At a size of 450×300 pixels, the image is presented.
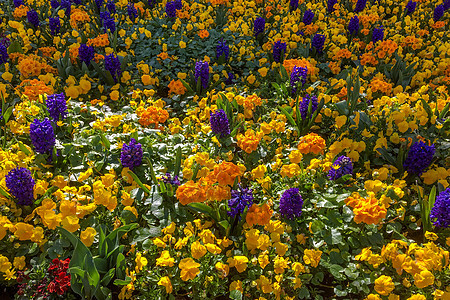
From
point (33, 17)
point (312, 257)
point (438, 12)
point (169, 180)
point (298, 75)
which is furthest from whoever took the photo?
point (438, 12)

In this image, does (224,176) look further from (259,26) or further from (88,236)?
(259,26)

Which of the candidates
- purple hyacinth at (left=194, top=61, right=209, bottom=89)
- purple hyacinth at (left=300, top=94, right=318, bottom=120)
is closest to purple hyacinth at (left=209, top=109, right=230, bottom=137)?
purple hyacinth at (left=300, top=94, right=318, bottom=120)

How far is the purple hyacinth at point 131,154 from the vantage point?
8.63 feet

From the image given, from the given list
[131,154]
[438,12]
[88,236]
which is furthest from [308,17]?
[88,236]

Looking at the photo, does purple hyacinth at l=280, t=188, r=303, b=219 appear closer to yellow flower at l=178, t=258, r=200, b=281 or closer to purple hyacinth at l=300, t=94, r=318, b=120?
yellow flower at l=178, t=258, r=200, b=281

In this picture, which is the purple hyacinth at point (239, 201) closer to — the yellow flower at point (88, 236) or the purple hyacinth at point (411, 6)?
the yellow flower at point (88, 236)

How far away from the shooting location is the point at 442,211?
Answer: 7.48 ft

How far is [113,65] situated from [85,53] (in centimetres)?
45

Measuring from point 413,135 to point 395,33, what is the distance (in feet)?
9.63

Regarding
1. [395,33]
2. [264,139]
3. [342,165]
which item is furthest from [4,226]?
[395,33]

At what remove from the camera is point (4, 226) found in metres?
2.13

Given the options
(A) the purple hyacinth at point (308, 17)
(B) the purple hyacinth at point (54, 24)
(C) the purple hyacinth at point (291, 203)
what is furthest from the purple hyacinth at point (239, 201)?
(B) the purple hyacinth at point (54, 24)

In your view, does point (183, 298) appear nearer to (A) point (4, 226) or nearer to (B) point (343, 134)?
(A) point (4, 226)

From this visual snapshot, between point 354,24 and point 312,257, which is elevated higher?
point 354,24
